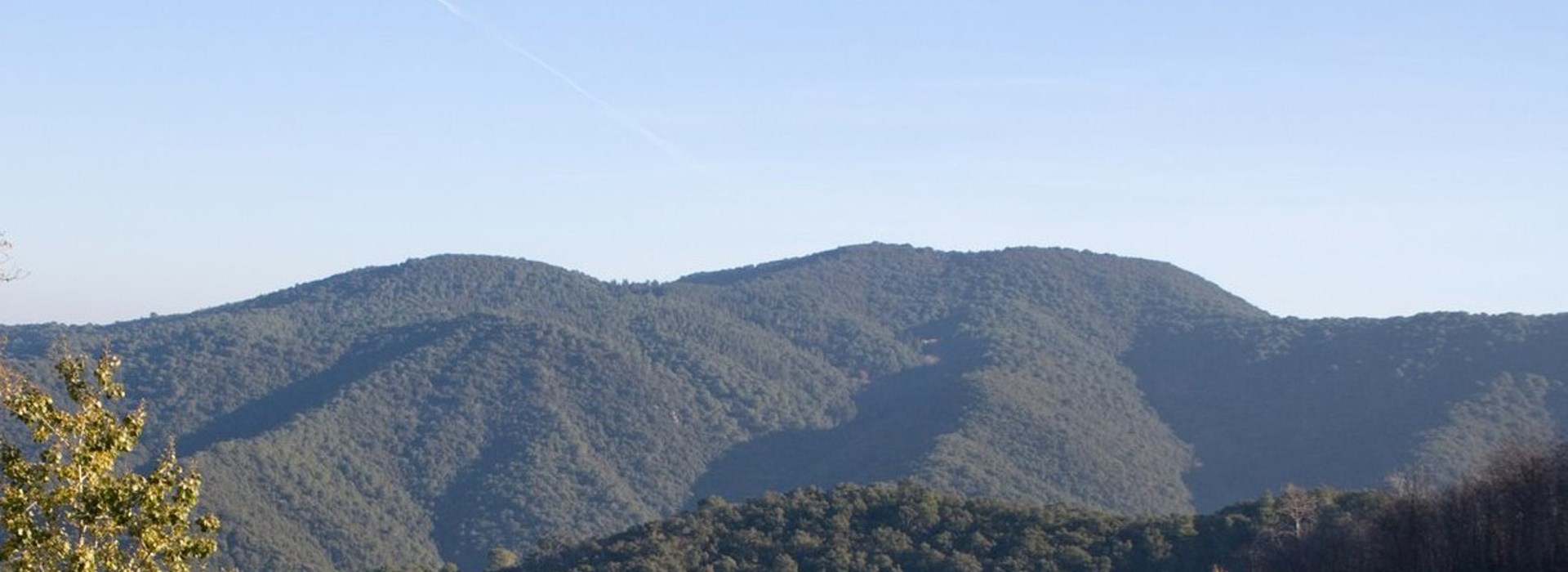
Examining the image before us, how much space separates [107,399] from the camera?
15469mm

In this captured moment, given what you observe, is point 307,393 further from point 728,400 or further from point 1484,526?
point 1484,526

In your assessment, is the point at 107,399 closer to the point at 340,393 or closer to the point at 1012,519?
the point at 1012,519

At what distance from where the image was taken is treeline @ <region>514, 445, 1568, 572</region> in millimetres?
40125

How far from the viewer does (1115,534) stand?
63.7 metres

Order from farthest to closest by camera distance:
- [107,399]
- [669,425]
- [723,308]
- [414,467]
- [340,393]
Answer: [723,308] → [669,425] → [340,393] → [414,467] → [107,399]

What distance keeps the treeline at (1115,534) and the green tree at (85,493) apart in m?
31.7

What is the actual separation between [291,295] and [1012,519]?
128273 millimetres

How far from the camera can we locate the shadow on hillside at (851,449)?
133 m

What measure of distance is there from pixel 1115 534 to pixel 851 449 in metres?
81.3

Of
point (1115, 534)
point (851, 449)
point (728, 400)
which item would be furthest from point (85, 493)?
point (728, 400)

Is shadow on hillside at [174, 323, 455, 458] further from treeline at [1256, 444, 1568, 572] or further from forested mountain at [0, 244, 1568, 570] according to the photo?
treeline at [1256, 444, 1568, 572]

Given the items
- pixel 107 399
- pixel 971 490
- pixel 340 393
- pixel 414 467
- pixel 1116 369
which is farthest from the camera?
pixel 1116 369

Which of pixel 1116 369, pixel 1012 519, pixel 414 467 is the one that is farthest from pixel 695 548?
pixel 1116 369

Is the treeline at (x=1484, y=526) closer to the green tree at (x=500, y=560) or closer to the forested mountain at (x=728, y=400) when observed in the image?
the green tree at (x=500, y=560)
